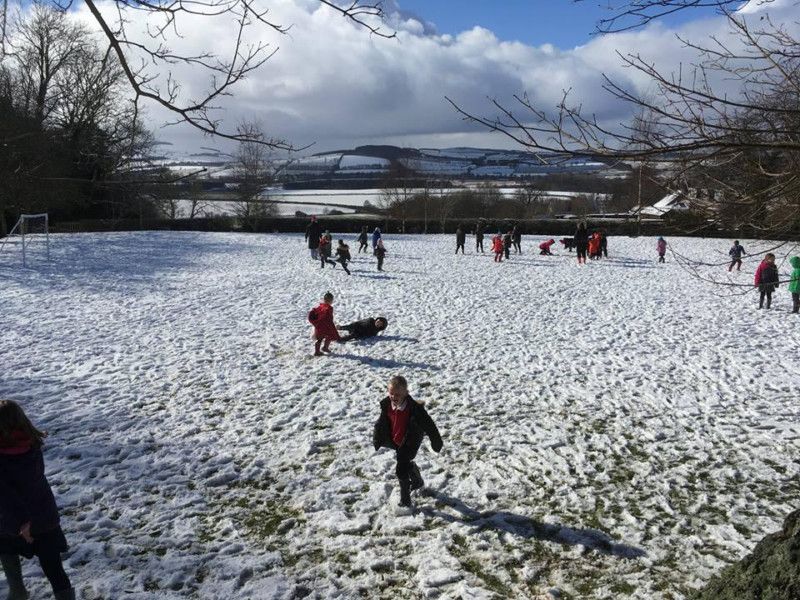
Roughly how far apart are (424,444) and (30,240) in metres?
33.6

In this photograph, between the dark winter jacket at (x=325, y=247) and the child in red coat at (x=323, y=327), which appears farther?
the dark winter jacket at (x=325, y=247)

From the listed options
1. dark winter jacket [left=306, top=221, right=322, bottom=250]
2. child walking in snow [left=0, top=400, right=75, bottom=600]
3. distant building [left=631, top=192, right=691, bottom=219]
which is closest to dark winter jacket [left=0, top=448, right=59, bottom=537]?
child walking in snow [left=0, top=400, right=75, bottom=600]

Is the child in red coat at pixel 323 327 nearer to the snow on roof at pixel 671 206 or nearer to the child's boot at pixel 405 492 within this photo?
the child's boot at pixel 405 492

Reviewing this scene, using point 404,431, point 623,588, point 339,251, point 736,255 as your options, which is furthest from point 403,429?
point 339,251

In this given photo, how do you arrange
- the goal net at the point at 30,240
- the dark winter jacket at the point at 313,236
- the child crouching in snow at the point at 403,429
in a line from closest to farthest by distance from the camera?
the child crouching in snow at the point at 403,429 → the goal net at the point at 30,240 → the dark winter jacket at the point at 313,236

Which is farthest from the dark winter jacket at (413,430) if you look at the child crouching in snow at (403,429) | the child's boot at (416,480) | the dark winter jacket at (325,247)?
the dark winter jacket at (325,247)

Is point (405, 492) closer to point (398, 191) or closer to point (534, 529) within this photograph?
point (534, 529)

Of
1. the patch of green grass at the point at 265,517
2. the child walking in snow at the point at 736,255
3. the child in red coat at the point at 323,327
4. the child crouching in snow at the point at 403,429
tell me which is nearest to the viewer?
the child walking in snow at the point at 736,255

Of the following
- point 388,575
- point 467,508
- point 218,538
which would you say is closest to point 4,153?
point 218,538

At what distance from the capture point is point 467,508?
607cm

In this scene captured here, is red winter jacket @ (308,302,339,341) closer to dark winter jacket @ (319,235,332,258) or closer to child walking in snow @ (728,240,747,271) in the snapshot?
child walking in snow @ (728,240,747,271)

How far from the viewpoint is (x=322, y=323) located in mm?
11797

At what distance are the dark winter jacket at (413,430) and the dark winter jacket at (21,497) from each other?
116 inches

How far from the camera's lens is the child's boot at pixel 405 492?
6.01 metres
